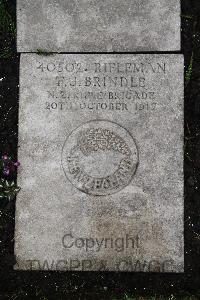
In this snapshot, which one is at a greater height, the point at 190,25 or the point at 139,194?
the point at 190,25

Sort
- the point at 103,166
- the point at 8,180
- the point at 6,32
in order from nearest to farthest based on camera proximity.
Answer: the point at 103,166, the point at 8,180, the point at 6,32

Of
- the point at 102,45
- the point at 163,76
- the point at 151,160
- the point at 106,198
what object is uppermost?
the point at 102,45

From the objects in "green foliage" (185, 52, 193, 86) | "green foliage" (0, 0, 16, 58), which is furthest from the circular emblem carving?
"green foliage" (0, 0, 16, 58)

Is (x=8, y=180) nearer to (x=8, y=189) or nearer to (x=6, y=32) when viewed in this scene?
(x=8, y=189)

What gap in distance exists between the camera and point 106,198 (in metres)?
3.88

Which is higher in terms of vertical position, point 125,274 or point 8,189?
point 8,189

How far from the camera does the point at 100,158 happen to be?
3.89 m

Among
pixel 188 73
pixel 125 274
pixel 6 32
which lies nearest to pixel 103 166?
pixel 125 274

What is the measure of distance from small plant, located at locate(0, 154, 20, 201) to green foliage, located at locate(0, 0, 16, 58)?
970 mm

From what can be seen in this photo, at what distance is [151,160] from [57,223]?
1.00 m

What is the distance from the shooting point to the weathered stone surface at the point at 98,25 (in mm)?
3932

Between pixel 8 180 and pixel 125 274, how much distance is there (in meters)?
1.34

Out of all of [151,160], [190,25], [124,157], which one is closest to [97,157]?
[124,157]

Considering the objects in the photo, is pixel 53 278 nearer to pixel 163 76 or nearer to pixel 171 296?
pixel 171 296
